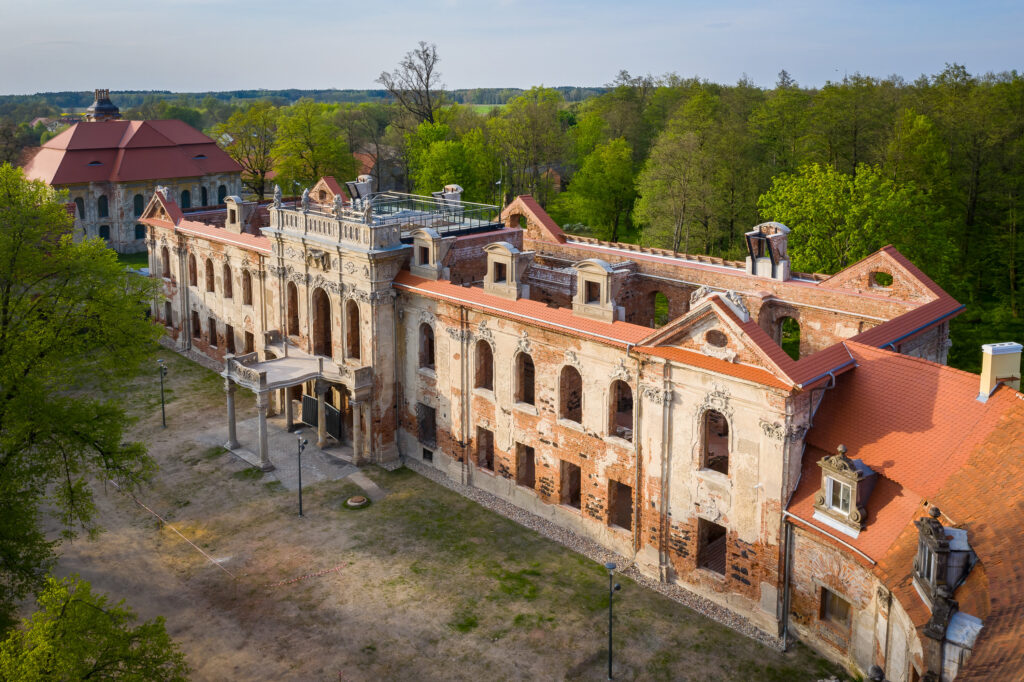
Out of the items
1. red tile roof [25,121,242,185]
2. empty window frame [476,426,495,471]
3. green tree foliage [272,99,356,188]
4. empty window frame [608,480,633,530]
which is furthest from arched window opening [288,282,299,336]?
red tile roof [25,121,242,185]

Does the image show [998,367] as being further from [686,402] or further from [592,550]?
[592,550]

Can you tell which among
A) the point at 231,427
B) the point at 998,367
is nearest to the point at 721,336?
the point at 998,367

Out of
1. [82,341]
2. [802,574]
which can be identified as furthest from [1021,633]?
[82,341]

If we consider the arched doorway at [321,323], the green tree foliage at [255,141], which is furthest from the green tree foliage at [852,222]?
the green tree foliage at [255,141]

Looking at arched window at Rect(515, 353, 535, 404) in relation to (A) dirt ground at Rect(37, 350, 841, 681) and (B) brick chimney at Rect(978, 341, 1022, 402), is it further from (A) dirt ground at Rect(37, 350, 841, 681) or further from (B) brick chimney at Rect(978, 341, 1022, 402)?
(B) brick chimney at Rect(978, 341, 1022, 402)

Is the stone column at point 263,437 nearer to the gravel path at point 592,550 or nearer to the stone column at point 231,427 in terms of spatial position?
the stone column at point 231,427

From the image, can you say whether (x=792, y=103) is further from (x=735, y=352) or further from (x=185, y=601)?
(x=185, y=601)
